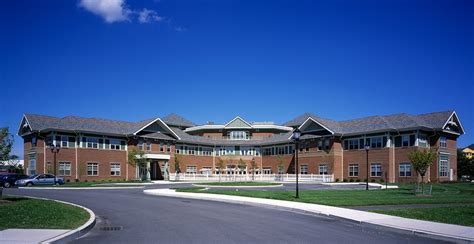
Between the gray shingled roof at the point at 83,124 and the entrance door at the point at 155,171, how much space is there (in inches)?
260

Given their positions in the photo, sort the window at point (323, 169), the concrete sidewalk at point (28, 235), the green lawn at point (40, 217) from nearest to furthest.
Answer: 1. the concrete sidewalk at point (28, 235)
2. the green lawn at point (40, 217)
3. the window at point (323, 169)

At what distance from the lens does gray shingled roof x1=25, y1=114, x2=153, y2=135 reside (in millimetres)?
54938

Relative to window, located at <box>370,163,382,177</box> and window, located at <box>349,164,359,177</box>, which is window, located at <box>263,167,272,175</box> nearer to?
window, located at <box>349,164,359,177</box>

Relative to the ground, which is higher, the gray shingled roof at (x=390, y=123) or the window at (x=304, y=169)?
the gray shingled roof at (x=390, y=123)

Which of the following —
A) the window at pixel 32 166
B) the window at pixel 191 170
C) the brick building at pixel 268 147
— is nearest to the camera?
the brick building at pixel 268 147

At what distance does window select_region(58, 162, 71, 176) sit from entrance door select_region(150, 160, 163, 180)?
13.6 meters

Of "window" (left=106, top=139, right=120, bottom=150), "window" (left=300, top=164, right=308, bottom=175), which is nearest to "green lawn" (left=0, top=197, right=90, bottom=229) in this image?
"window" (left=106, top=139, right=120, bottom=150)

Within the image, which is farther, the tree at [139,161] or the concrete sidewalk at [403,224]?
the tree at [139,161]

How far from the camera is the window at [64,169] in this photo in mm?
54525

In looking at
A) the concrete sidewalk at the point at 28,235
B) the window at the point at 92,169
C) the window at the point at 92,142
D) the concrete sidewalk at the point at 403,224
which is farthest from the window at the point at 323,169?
the concrete sidewalk at the point at 28,235

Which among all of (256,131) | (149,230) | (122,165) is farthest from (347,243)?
(256,131)

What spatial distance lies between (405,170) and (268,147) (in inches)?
1024

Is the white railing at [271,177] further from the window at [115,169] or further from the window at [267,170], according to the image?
the window at [115,169]

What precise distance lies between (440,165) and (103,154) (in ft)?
140
